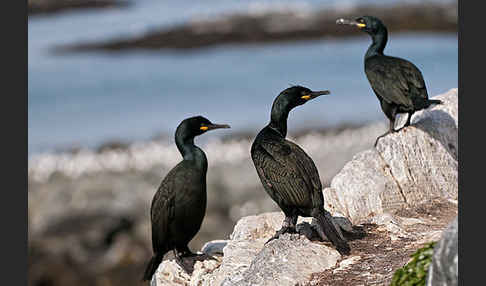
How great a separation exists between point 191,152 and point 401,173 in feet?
8.63

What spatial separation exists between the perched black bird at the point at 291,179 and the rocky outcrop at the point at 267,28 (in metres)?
31.7

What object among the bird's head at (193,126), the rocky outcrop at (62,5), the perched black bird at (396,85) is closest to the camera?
the bird's head at (193,126)

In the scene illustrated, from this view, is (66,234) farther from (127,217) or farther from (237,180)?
(237,180)

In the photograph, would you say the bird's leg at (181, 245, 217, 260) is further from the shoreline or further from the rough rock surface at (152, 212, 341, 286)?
the shoreline

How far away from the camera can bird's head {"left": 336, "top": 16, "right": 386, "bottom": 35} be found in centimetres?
1029

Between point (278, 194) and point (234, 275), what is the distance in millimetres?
869

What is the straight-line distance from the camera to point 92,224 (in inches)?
634

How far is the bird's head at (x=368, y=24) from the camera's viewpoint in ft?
33.8

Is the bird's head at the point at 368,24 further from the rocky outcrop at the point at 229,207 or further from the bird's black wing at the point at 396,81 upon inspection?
the rocky outcrop at the point at 229,207

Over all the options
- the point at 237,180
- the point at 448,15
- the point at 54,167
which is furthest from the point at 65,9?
the point at 237,180

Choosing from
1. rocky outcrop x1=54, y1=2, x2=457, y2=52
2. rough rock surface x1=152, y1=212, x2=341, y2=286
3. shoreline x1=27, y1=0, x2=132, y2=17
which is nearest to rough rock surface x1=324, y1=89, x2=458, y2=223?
rough rock surface x1=152, y1=212, x2=341, y2=286

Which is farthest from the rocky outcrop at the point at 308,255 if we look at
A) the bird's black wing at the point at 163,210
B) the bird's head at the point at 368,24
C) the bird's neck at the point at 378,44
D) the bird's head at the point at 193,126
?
the bird's head at the point at 368,24

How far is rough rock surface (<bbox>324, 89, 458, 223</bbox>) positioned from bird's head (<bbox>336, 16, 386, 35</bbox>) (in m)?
1.30

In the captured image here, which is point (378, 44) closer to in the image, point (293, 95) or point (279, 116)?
point (293, 95)
